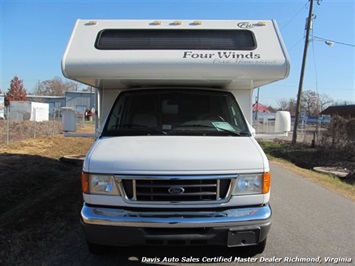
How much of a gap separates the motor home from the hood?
0.01 m

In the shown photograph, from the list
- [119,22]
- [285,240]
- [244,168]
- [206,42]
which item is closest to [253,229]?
[244,168]

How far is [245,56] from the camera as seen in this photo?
4641mm

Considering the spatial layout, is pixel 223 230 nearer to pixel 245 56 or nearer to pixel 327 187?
pixel 245 56

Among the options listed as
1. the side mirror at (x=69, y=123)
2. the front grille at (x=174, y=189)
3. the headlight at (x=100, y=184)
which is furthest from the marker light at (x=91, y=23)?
the front grille at (x=174, y=189)

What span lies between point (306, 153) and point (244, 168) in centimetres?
1763

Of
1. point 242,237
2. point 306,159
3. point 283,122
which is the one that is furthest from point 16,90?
point 242,237

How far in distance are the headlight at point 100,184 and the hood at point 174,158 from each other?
64mm

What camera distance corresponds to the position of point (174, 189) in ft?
11.9

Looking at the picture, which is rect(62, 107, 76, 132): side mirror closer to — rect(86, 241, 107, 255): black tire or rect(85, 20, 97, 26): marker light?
rect(85, 20, 97, 26): marker light

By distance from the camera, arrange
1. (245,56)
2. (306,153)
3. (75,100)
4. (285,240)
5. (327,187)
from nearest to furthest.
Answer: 1. (245,56)
2. (285,240)
3. (327,187)
4. (306,153)
5. (75,100)

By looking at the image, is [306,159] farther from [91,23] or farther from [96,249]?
[96,249]

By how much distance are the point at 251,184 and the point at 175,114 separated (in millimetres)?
1681

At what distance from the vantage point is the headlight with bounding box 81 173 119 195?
3666 mm

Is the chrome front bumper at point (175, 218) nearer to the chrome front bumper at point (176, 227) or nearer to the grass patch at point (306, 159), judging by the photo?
the chrome front bumper at point (176, 227)
